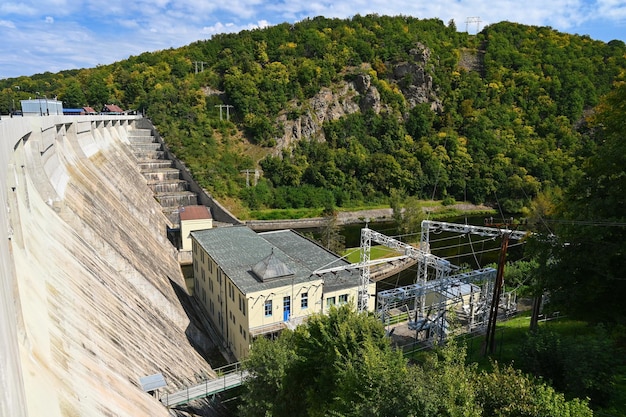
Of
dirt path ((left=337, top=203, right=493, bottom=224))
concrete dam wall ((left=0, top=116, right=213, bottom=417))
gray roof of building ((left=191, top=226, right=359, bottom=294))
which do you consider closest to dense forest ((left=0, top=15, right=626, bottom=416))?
dirt path ((left=337, top=203, right=493, bottom=224))

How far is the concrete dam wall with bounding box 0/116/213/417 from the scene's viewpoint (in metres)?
10.1

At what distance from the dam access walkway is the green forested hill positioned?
1551 inches

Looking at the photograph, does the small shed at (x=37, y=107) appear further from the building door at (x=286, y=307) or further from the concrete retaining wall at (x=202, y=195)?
the building door at (x=286, y=307)

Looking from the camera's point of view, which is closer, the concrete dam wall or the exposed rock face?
the concrete dam wall

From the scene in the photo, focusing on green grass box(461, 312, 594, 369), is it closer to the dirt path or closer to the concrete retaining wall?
the concrete retaining wall

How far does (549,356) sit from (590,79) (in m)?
105

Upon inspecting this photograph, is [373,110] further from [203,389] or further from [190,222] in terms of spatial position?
[203,389]

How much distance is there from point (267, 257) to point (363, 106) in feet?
224

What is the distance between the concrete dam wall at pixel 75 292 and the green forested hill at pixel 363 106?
28556 millimetres

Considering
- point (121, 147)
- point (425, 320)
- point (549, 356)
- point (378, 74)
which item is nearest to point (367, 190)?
point (378, 74)

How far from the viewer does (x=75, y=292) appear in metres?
15.9

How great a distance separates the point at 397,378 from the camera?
9578mm

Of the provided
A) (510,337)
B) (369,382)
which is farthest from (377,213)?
(369,382)

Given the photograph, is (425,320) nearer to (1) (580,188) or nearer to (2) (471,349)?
(2) (471,349)
